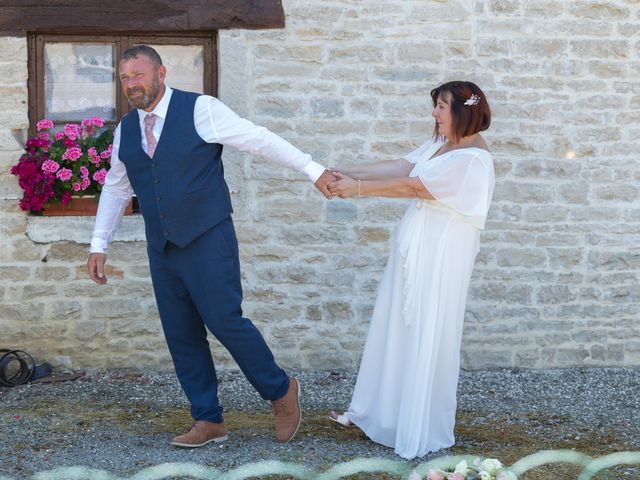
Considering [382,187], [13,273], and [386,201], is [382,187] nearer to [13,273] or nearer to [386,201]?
[386,201]

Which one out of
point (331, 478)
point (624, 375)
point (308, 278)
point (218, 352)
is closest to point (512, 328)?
point (624, 375)

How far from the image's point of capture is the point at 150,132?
14.2ft

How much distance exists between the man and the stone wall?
1.59m

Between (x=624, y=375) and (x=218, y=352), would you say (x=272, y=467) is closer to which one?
(x=218, y=352)

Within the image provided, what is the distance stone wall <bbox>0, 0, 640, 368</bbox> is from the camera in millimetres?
6039

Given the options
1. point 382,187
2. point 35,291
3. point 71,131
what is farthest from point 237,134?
point 35,291

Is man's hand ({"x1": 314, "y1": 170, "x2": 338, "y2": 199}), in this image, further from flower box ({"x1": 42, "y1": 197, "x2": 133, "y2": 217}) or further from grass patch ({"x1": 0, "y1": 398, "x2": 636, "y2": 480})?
flower box ({"x1": 42, "y1": 197, "x2": 133, "y2": 217})

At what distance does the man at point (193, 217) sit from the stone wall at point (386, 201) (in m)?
1.59

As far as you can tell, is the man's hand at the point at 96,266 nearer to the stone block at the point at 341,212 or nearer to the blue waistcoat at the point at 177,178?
the blue waistcoat at the point at 177,178

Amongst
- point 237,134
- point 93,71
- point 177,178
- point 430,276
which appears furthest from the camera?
point 93,71

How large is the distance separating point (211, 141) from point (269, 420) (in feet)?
5.25

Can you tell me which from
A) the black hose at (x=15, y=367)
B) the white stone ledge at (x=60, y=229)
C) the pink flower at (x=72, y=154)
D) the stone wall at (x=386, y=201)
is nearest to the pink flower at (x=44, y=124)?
the stone wall at (x=386, y=201)

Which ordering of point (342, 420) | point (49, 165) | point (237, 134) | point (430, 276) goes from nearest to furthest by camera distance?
point (237, 134), point (430, 276), point (342, 420), point (49, 165)

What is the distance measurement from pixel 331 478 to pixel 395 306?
845mm
